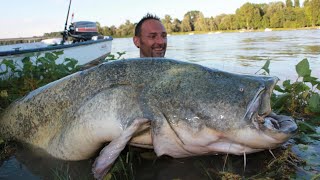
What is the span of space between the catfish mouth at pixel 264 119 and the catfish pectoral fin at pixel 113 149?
2.39ft

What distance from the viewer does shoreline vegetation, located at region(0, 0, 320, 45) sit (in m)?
77.0

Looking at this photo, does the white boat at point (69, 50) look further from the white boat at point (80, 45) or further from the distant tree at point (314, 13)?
the distant tree at point (314, 13)

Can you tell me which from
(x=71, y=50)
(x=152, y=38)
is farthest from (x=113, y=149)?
(x=71, y=50)

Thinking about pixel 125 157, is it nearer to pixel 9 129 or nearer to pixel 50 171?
pixel 50 171

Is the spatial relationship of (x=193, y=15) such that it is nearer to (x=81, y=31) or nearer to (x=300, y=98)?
(x=81, y=31)

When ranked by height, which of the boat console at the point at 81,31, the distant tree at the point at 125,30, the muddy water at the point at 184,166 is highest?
the distant tree at the point at 125,30

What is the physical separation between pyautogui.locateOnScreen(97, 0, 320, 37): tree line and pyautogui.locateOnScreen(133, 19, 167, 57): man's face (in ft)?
215

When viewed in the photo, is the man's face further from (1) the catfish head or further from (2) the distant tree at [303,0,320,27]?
(2) the distant tree at [303,0,320,27]

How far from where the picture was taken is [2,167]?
302cm

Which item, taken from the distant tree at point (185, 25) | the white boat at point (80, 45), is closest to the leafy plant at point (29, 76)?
the white boat at point (80, 45)

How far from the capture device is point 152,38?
490 centimetres

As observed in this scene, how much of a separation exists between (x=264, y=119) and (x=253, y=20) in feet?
314

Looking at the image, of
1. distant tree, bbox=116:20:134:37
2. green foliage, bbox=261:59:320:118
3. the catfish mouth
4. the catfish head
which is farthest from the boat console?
distant tree, bbox=116:20:134:37

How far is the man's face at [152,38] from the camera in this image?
192 inches
